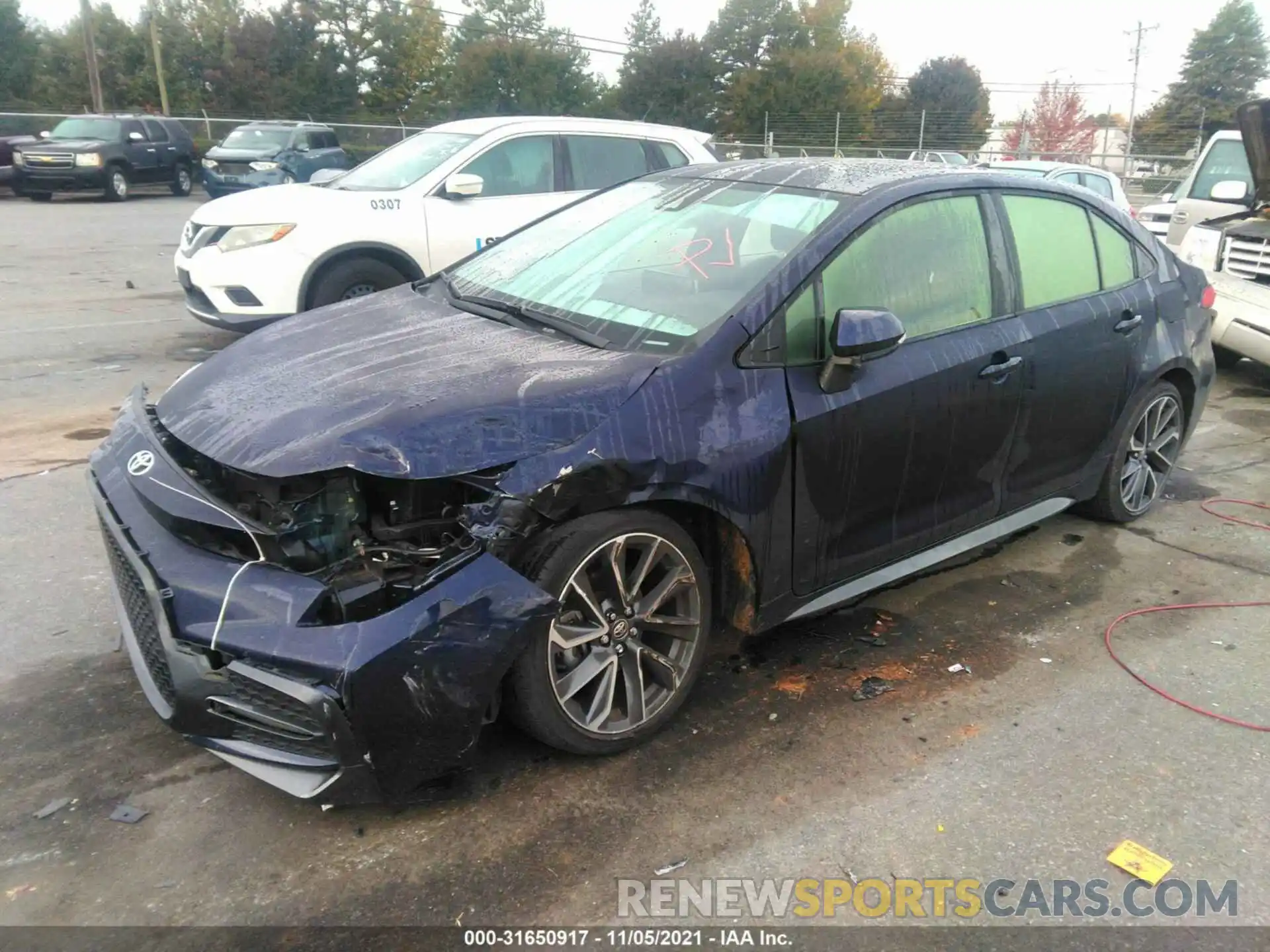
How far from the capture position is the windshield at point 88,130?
68.4 feet

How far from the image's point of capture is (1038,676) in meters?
3.53

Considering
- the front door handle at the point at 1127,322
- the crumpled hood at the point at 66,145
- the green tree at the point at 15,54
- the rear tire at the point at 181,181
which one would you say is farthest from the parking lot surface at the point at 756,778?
the green tree at the point at 15,54

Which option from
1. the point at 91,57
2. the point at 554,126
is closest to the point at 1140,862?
the point at 554,126

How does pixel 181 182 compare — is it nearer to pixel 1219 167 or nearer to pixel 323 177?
pixel 323 177

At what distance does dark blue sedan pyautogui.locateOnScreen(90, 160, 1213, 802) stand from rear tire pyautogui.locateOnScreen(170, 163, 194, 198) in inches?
861

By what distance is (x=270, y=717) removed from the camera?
7.92 ft

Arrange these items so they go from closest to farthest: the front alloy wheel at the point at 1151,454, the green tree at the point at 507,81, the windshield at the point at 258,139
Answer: the front alloy wheel at the point at 1151,454, the windshield at the point at 258,139, the green tree at the point at 507,81

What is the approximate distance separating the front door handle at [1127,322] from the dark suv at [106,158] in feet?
70.7

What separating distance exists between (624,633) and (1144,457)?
3.23 meters

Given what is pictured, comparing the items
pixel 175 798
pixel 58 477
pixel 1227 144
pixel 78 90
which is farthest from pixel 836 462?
pixel 78 90

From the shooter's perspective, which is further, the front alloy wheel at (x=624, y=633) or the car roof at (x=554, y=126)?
the car roof at (x=554, y=126)

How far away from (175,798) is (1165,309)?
459 centimetres

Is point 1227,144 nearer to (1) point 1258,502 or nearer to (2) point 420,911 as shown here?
(1) point 1258,502

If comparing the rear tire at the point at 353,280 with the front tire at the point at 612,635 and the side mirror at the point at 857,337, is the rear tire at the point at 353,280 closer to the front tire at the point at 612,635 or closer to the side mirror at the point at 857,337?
the side mirror at the point at 857,337
